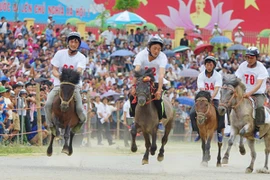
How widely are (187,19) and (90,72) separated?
15.8 meters

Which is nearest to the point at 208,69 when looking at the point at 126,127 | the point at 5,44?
the point at 126,127

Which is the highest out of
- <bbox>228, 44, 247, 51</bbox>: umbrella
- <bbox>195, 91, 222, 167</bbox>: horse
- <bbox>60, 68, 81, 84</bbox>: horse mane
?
<bbox>228, 44, 247, 51</bbox>: umbrella

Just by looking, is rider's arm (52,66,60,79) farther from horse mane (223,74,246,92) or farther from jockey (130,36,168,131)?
horse mane (223,74,246,92)

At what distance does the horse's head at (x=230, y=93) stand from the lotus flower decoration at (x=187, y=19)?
2958cm

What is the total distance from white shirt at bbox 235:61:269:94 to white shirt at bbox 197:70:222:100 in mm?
995

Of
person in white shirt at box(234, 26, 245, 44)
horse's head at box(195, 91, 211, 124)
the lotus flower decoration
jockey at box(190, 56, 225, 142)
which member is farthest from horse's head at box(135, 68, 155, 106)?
the lotus flower decoration

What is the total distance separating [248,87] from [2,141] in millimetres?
7058

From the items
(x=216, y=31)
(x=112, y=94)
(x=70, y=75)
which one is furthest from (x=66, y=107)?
(x=216, y=31)

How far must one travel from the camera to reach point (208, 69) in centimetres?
2027

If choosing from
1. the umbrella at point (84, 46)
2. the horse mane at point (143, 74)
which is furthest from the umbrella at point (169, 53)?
the horse mane at point (143, 74)

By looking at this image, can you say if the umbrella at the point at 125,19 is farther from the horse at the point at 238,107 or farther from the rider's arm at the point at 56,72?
the horse at the point at 238,107

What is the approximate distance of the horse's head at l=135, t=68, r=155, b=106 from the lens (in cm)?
1731

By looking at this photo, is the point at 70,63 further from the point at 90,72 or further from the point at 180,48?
the point at 180,48

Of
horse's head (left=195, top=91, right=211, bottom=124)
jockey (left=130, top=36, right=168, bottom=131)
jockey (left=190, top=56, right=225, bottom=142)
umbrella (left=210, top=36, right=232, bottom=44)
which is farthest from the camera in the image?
umbrella (left=210, top=36, right=232, bottom=44)
